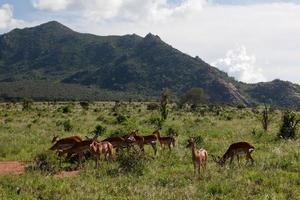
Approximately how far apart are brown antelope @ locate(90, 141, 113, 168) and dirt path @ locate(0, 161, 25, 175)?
253 centimetres

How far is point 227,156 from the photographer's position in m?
19.2

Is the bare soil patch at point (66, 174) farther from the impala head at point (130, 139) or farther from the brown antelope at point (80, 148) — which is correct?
the impala head at point (130, 139)

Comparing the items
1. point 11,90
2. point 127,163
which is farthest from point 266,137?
point 11,90

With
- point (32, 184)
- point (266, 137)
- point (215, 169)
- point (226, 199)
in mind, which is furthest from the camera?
point (266, 137)

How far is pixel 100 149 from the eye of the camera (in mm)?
19031

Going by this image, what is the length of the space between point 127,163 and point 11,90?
149081 mm

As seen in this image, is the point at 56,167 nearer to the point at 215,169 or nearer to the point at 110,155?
the point at 110,155

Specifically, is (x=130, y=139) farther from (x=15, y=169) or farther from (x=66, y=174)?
(x=15, y=169)

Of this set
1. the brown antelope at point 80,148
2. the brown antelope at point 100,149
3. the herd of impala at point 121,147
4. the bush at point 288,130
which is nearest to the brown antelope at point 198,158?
the herd of impala at point 121,147

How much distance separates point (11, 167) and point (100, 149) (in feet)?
11.2

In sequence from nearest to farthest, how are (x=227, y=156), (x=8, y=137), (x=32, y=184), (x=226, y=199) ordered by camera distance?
(x=226, y=199) → (x=32, y=184) → (x=227, y=156) → (x=8, y=137)

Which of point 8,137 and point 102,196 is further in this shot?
point 8,137

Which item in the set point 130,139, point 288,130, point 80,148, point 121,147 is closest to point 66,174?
point 80,148

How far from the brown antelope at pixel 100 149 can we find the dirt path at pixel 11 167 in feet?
8.29
